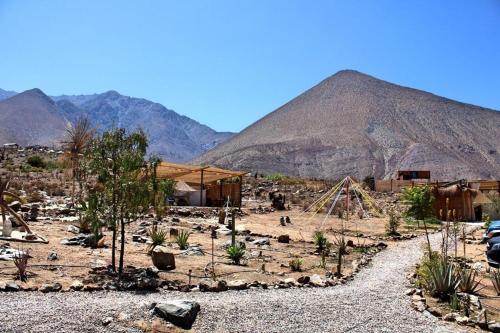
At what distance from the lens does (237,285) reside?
8.89 metres

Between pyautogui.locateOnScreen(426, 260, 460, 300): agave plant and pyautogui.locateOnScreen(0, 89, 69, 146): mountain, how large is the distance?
389ft

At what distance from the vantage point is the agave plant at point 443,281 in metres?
8.83

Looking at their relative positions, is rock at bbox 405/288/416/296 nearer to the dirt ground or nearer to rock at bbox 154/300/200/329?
the dirt ground

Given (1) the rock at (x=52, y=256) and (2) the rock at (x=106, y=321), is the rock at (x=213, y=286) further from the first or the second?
(1) the rock at (x=52, y=256)

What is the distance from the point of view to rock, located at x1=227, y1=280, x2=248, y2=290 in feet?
29.1

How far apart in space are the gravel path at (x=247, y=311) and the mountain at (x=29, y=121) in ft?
385

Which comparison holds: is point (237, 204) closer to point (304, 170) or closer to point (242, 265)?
point (242, 265)

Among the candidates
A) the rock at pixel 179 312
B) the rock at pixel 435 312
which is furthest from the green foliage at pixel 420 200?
the rock at pixel 179 312

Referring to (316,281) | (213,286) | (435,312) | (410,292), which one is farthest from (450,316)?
(213,286)

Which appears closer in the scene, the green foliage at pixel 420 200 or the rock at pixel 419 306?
the rock at pixel 419 306

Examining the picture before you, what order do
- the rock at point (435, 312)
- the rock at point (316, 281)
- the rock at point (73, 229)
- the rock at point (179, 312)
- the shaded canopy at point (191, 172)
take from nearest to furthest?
the rock at point (179, 312), the rock at point (435, 312), the rock at point (316, 281), the rock at point (73, 229), the shaded canopy at point (191, 172)

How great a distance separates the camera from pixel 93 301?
24.8 feet

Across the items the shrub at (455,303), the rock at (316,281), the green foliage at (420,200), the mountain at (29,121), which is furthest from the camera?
the mountain at (29,121)

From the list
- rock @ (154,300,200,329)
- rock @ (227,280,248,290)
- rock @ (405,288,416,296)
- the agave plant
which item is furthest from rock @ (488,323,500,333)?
rock @ (154,300,200,329)
